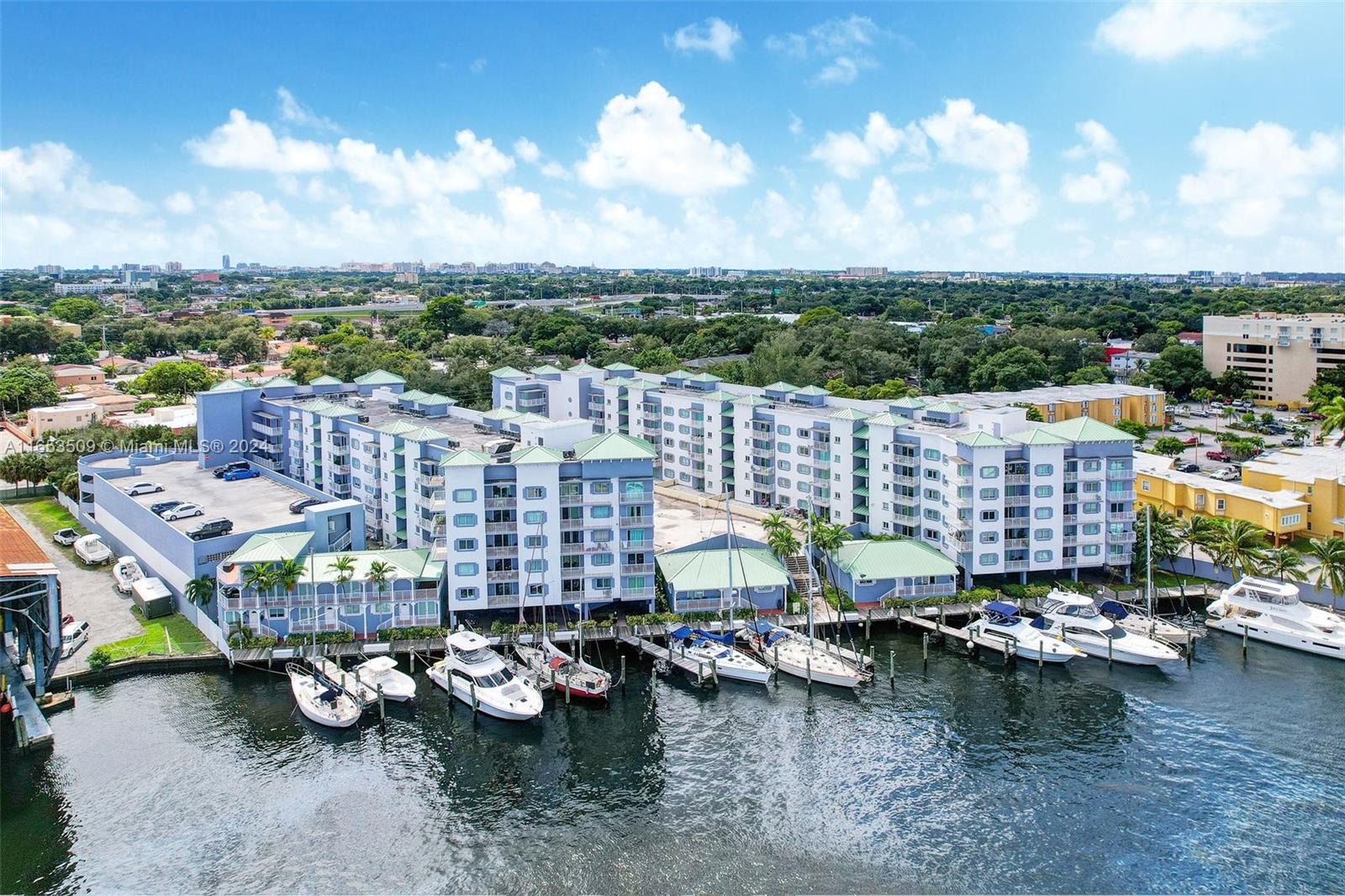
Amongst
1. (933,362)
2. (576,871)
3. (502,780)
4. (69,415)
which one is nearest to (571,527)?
(502,780)

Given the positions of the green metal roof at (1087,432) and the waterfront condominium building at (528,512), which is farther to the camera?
the green metal roof at (1087,432)

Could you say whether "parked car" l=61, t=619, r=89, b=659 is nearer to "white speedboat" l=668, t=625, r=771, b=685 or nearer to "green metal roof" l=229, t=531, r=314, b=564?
"green metal roof" l=229, t=531, r=314, b=564

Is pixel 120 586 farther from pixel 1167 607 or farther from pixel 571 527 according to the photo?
pixel 1167 607

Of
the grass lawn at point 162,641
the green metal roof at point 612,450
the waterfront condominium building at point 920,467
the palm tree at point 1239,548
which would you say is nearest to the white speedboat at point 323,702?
the grass lawn at point 162,641

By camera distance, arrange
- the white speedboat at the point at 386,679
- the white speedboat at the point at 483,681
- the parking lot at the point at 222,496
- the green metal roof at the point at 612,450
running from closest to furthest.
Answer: the white speedboat at the point at 483,681 → the white speedboat at the point at 386,679 → the green metal roof at the point at 612,450 → the parking lot at the point at 222,496

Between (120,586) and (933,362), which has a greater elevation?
(933,362)

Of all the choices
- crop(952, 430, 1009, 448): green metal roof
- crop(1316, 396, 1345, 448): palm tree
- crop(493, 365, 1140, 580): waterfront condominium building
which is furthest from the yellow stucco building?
crop(1316, 396, 1345, 448): palm tree

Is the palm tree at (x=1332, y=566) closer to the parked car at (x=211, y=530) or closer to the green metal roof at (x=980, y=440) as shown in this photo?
the green metal roof at (x=980, y=440)
